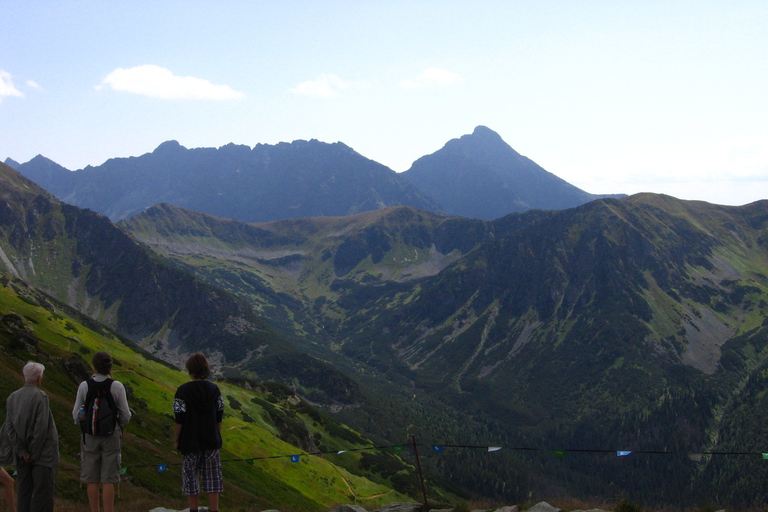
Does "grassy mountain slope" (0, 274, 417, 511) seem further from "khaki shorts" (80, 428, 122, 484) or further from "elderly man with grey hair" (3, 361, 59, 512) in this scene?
"khaki shorts" (80, 428, 122, 484)

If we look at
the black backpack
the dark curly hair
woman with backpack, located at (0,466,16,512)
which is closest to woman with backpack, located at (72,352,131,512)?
the black backpack

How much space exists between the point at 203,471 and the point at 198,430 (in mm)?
1463

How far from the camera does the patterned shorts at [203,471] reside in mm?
15250

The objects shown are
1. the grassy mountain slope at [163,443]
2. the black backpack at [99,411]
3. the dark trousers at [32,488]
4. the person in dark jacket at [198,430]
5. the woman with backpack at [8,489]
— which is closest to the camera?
the person in dark jacket at [198,430]

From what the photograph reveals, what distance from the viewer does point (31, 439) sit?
15.3m

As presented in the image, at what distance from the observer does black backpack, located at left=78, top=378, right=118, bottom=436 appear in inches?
597

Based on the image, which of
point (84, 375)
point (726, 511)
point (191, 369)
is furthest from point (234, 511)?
point (84, 375)

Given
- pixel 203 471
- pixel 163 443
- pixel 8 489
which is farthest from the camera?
pixel 163 443

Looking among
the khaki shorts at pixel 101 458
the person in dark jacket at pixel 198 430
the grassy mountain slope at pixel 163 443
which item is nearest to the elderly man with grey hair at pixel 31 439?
the khaki shorts at pixel 101 458

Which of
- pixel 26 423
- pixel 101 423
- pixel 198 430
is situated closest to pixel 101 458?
pixel 101 423

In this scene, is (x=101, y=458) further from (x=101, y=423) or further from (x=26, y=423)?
(x=26, y=423)

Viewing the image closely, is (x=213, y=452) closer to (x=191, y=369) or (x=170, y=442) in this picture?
→ (x=191, y=369)

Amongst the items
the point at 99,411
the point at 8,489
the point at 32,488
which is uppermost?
the point at 99,411

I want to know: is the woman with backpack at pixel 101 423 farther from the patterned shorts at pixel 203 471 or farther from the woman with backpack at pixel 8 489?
the woman with backpack at pixel 8 489
